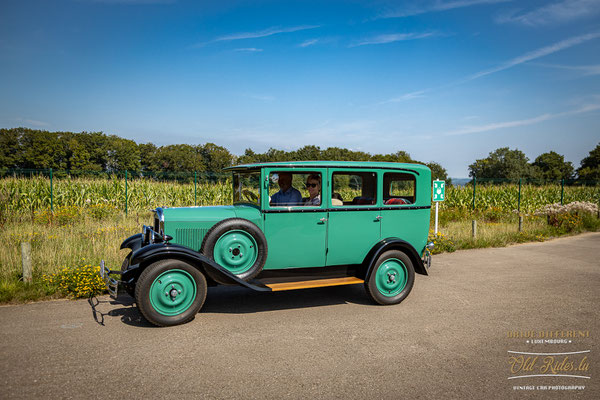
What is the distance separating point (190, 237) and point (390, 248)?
3.02 m

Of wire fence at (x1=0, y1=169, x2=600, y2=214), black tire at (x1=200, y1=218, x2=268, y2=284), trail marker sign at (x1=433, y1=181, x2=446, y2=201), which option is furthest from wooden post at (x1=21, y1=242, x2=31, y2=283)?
Result: trail marker sign at (x1=433, y1=181, x2=446, y2=201)

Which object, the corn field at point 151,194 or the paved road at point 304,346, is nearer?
the paved road at point 304,346

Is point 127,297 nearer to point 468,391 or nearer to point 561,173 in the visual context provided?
point 468,391

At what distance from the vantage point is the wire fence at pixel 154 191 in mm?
13469

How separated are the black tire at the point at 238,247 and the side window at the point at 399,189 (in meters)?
2.20

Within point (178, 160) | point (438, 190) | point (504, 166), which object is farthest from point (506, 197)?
point (178, 160)

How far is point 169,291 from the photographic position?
4.44 m

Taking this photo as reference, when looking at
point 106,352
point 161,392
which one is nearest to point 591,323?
point 161,392

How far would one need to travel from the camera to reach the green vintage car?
4465mm

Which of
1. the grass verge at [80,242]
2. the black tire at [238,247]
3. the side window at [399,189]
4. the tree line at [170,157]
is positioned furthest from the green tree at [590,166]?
the black tire at [238,247]

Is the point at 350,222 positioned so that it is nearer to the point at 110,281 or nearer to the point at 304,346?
the point at 304,346

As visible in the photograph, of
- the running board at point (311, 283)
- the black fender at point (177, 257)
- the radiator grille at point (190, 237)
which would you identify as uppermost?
the radiator grille at point (190, 237)

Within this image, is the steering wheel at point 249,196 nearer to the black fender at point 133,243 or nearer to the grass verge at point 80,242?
the black fender at point 133,243

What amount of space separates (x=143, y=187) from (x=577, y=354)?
633 inches
